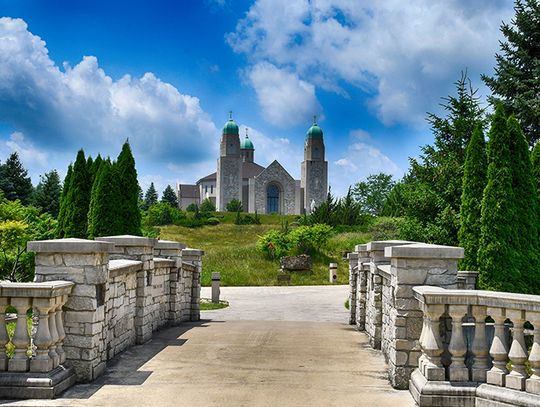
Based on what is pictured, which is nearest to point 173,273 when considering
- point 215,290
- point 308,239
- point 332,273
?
point 215,290

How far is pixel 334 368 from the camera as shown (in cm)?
743

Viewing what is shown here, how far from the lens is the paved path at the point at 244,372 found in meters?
5.78

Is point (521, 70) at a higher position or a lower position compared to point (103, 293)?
higher

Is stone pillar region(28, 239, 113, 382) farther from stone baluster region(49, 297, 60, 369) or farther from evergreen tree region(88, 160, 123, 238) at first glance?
evergreen tree region(88, 160, 123, 238)

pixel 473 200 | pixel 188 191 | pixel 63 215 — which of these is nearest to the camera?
pixel 473 200

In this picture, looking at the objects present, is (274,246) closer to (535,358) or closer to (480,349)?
(480,349)

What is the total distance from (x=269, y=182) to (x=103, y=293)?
79.4m

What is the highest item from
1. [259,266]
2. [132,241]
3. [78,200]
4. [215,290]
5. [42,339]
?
[78,200]

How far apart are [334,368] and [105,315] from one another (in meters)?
2.94

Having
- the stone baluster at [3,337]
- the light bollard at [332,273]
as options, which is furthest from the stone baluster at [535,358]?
the light bollard at [332,273]

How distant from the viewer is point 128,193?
1764cm

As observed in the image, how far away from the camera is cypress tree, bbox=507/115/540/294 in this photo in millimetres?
11547

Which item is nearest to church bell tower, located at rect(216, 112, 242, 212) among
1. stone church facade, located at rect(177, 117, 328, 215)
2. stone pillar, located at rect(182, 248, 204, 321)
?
stone church facade, located at rect(177, 117, 328, 215)

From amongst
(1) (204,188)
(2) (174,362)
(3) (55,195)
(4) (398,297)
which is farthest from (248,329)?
(1) (204,188)
